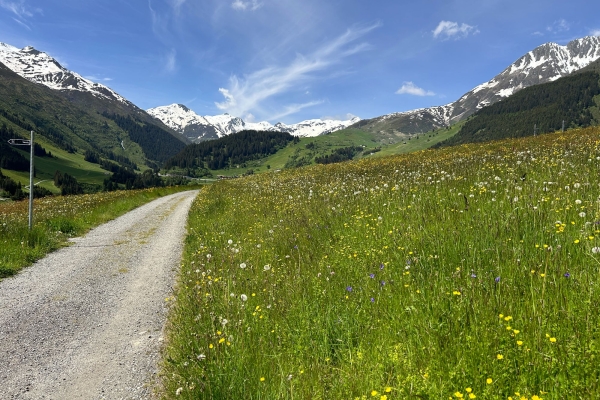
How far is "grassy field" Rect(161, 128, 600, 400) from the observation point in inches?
117

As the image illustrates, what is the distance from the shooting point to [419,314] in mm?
4113

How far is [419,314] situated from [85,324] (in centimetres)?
654

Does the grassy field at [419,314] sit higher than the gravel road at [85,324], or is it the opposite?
the grassy field at [419,314]

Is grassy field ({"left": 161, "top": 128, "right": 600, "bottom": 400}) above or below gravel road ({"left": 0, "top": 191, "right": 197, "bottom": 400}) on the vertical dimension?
above

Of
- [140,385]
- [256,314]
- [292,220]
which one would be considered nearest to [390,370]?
[256,314]

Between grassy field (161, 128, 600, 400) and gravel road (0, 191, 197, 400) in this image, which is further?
gravel road (0, 191, 197, 400)

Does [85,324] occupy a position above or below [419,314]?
below

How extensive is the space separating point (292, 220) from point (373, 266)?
5383 millimetres

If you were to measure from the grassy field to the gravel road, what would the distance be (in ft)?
2.32

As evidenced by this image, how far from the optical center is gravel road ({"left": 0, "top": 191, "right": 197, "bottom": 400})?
15.9 ft

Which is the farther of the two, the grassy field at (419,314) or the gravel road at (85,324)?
the gravel road at (85,324)

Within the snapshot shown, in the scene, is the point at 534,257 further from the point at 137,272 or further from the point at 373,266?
the point at 137,272

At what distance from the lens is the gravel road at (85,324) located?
483 cm

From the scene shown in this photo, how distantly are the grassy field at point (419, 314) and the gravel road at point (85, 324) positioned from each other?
0.71 m
